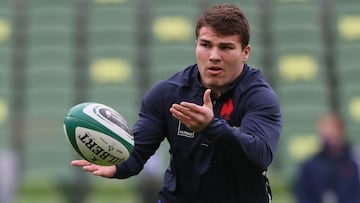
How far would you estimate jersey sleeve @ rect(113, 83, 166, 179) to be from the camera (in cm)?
468

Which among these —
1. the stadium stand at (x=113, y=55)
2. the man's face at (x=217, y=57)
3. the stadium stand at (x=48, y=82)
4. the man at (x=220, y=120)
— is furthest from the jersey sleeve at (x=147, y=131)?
the stadium stand at (x=113, y=55)

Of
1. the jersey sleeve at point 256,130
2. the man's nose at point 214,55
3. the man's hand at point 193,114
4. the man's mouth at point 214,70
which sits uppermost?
the man's nose at point 214,55

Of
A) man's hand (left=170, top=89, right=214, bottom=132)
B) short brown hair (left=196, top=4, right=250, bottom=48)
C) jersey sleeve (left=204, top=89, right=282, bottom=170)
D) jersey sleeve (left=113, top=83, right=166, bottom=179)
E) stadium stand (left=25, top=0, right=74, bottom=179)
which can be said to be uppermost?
short brown hair (left=196, top=4, right=250, bottom=48)

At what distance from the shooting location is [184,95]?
4.62 metres

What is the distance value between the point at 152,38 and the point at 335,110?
2608 millimetres

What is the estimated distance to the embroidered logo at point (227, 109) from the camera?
448cm

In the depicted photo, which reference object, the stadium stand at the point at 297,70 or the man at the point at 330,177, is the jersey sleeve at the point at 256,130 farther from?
the stadium stand at the point at 297,70

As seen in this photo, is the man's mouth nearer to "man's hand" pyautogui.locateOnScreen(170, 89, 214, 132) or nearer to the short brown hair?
the short brown hair

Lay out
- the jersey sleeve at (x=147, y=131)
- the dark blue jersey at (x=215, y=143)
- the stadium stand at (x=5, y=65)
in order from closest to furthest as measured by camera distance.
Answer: the dark blue jersey at (x=215, y=143) < the jersey sleeve at (x=147, y=131) < the stadium stand at (x=5, y=65)

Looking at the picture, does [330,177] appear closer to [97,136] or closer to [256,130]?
[256,130]

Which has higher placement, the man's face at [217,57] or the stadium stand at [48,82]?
the man's face at [217,57]

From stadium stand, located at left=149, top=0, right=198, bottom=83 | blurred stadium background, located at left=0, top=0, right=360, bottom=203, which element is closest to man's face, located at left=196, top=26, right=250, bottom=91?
blurred stadium background, located at left=0, top=0, right=360, bottom=203

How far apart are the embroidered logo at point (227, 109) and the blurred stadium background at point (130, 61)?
5174mm

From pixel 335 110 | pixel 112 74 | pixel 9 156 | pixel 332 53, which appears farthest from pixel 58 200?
pixel 332 53
